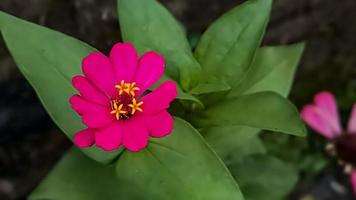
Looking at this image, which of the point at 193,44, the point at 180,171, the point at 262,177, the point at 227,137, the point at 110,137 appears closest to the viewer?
the point at 110,137

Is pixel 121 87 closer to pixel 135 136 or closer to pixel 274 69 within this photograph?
pixel 135 136

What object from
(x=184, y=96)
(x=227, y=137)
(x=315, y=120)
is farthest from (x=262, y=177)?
(x=184, y=96)

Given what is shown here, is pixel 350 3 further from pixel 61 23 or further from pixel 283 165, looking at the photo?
pixel 61 23

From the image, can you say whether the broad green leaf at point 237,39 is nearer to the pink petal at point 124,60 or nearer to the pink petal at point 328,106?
the pink petal at point 124,60

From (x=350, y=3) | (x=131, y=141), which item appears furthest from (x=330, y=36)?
(x=131, y=141)

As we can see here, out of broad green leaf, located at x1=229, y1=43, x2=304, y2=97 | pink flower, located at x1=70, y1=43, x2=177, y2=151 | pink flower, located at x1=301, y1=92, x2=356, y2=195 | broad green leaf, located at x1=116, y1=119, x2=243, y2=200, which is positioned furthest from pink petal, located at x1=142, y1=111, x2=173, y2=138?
pink flower, located at x1=301, y1=92, x2=356, y2=195

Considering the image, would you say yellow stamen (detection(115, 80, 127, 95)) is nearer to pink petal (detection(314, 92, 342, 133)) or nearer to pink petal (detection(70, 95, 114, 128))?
pink petal (detection(70, 95, 114, 128))
